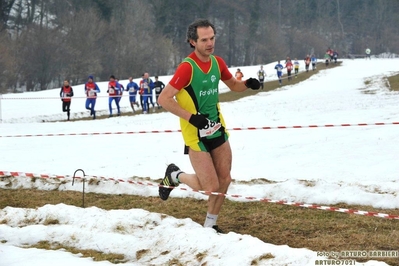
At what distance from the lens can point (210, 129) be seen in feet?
18.2

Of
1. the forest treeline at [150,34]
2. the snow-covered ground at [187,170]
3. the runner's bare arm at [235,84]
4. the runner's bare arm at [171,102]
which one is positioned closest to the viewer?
the snow-covered ground at [187,170]

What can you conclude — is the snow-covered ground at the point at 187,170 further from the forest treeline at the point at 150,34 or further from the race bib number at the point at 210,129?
the forest treeline at the point at 150,34

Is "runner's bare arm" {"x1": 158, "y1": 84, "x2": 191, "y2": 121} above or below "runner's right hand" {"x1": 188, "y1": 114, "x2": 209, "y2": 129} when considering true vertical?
above

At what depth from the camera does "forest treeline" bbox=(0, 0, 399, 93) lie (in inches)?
2133

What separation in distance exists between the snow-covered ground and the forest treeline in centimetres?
3014

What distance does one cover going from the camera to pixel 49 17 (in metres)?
66.6

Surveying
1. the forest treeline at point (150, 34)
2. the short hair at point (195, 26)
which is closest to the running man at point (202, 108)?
the short hair at point (195, 26)

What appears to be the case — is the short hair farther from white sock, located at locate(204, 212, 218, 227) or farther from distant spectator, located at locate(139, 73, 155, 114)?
distant spectator, located at locate(139, 73, 155, 114)

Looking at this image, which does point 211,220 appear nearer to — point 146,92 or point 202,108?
point 202,108

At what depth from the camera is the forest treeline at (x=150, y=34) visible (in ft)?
178

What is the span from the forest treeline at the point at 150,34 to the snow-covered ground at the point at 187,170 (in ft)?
98.9

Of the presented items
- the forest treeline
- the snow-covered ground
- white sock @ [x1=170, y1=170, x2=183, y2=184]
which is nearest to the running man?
white sock @ [x1=170, y1=170, x2=183, y2=184]

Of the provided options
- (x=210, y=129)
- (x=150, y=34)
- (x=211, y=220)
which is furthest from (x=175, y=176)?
(x=150, y=34)

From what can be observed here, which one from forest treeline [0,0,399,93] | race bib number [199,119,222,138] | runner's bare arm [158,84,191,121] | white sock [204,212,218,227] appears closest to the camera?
runner's bare arm [158,84,191,121]
